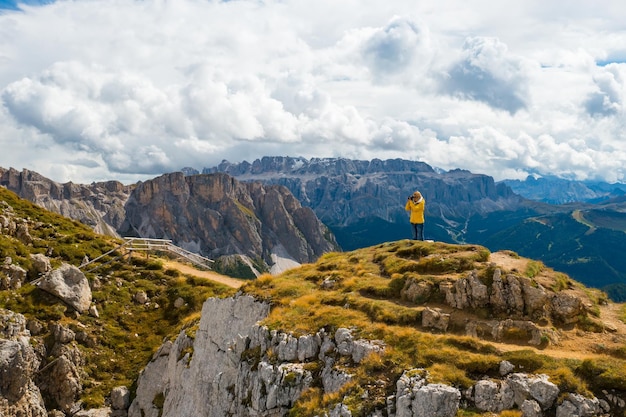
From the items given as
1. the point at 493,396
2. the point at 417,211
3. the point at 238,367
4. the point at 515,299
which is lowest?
the point at 238,367

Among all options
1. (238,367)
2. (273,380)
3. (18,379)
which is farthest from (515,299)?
(18,379)

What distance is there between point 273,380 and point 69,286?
2859 centimetres

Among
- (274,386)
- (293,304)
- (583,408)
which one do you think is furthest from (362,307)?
(583,408)

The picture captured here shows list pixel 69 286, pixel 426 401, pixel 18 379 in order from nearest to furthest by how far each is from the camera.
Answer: pixel 426 401
pixel 18 379
pixel 69 286

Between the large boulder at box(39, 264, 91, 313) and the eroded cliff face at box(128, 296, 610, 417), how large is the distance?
371 inches

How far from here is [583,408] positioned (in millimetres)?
15977

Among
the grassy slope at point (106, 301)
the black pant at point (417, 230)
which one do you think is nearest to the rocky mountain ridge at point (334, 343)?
the grassy slope at point (106, 301)

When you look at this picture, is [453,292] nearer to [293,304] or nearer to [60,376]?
[293,304]

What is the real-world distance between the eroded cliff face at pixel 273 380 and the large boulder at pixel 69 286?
9434 millimetres

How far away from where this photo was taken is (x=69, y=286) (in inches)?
1665

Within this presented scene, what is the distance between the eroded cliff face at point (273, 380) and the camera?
1698 cm

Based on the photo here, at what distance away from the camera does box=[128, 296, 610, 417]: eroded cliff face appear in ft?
55.7

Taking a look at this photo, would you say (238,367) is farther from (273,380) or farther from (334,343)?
(334,343)

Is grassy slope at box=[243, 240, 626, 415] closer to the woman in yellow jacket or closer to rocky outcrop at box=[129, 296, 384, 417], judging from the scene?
rocky outcrop at box=[129, 296, 384, 417]
